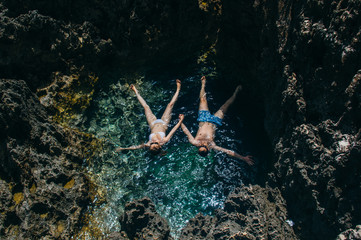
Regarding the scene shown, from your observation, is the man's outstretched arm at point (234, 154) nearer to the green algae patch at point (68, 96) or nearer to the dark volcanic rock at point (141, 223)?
the dark volcanic rock at point (141, 223)

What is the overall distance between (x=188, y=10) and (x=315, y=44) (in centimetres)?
493

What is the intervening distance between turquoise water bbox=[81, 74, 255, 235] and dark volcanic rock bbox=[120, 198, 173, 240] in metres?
0.72

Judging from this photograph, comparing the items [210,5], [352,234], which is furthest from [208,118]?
[352,234]

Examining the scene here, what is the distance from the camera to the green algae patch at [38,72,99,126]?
8133mm

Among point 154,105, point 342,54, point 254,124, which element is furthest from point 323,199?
point 154,105

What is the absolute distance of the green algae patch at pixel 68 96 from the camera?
813 centimetres

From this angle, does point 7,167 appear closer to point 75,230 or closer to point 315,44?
point 75,230

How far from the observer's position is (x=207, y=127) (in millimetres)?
8633

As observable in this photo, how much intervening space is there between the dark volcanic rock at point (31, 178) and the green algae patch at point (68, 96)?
0.84 meters

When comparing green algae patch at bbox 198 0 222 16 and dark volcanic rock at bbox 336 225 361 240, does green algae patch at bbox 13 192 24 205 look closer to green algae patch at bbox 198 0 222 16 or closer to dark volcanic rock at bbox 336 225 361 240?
dark volcanic rock at bbox 336 225 361 240

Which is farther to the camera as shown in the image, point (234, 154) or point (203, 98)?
point (203, 98)

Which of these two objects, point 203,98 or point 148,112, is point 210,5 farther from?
point 148,112

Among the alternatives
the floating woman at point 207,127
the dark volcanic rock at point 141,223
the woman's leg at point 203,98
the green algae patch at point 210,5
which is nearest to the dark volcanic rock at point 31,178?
the dark volcanic rock at point 141,223

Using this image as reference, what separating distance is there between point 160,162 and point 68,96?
11.4ft
